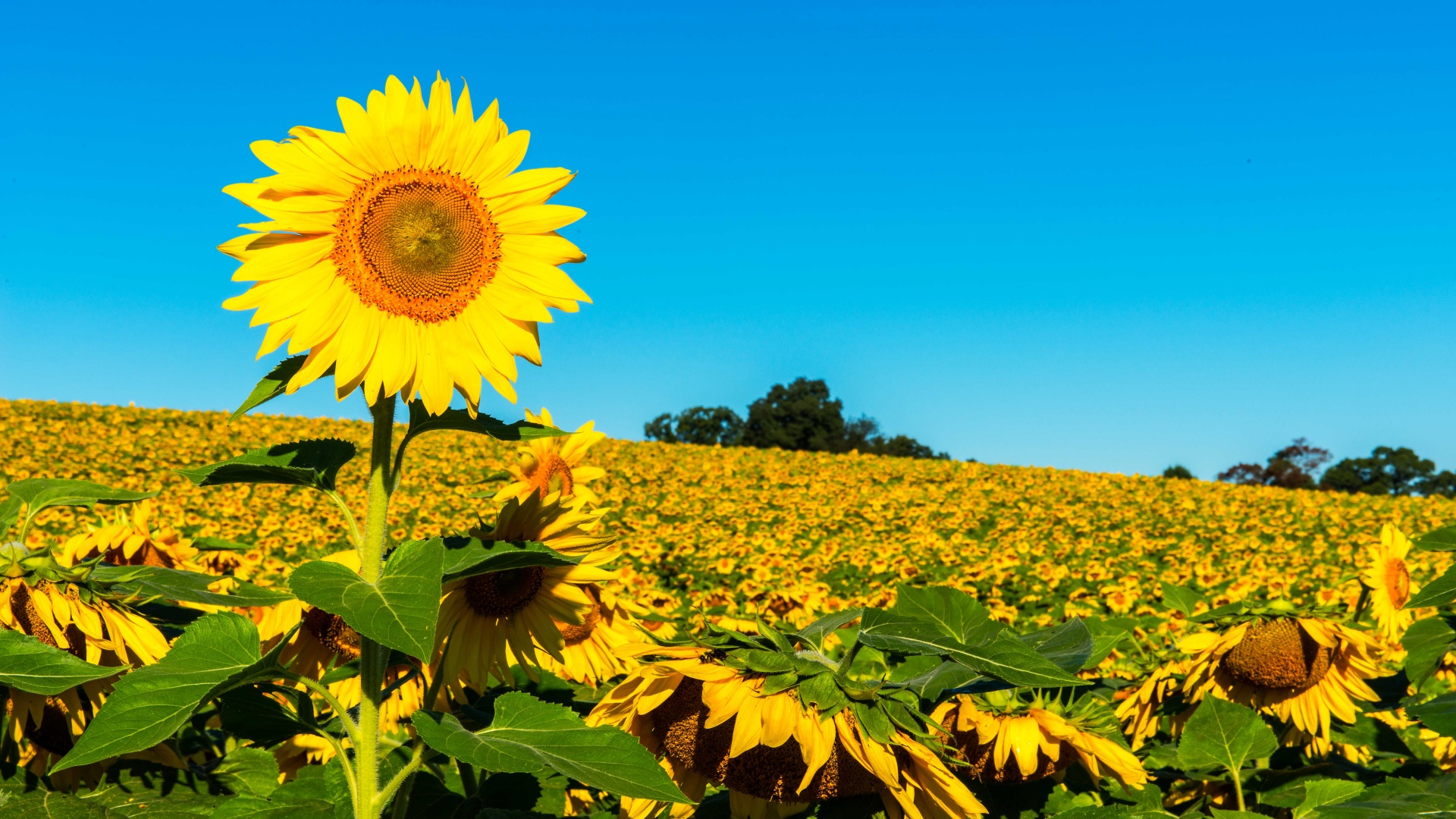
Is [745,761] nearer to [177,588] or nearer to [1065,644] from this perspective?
[1065,644]

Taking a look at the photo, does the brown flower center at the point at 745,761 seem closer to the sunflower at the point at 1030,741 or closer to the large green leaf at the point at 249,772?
the sunflower at the point at 1030,741

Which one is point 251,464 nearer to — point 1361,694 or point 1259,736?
point 1259,736

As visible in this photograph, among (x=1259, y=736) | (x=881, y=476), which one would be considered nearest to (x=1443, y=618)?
(x=1259, y=736)

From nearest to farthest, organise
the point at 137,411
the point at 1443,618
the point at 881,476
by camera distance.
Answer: the point at 1443,618
the point at 881,476
the point at 137,411

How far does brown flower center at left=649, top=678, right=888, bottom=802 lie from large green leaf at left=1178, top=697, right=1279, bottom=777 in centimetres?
100

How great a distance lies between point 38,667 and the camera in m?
1.58

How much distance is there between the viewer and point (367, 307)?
163 centimetres

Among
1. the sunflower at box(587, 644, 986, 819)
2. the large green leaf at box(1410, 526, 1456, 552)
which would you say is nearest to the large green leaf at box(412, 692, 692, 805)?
the sunflower at box(587, 644, 986, 819)

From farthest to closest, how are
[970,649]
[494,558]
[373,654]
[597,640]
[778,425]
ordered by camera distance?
[778,425] → [597,640] → [373,654] → [494,558] → [970,649]

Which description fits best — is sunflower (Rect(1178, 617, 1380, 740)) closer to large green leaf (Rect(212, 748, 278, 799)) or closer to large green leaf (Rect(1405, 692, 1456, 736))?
large green leaf (Rect(1405, 692, 1456, 736))

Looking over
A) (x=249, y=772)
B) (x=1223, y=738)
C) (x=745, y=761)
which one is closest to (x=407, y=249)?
(x=745, y=761)

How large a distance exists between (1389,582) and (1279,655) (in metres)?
1.18

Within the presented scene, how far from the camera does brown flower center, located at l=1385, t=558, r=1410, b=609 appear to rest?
125 inches

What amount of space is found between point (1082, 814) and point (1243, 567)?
1314cm
